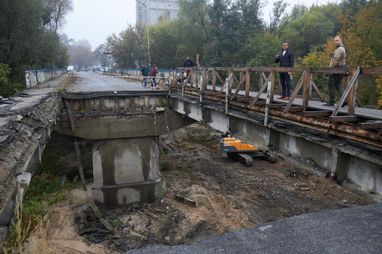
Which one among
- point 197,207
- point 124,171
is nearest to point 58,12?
point 124,171

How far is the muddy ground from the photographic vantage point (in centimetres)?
1253

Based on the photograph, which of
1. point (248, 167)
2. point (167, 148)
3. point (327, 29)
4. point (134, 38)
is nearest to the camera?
point (248, 167)

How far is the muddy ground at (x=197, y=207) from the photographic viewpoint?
493 inches

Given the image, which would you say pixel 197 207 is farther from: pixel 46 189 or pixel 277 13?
pixel 277 13

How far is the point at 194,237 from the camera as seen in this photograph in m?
12.7

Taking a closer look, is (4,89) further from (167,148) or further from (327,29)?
(327,29)

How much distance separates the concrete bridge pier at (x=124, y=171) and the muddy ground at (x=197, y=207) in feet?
1.95

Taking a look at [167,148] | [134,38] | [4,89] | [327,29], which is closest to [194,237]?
[167,148]

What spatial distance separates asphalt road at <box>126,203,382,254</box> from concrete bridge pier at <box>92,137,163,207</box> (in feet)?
25.7

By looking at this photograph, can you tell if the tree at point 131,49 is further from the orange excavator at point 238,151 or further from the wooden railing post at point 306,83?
the wooden railing post at point 306,83

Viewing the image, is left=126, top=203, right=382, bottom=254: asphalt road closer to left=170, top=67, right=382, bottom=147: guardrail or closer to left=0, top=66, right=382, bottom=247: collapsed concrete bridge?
left=0, top=66, right=382, bottom=247: collapsed concrete bridge

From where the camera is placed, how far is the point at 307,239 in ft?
25.0

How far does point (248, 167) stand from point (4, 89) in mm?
15464

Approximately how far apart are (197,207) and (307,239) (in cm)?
788
